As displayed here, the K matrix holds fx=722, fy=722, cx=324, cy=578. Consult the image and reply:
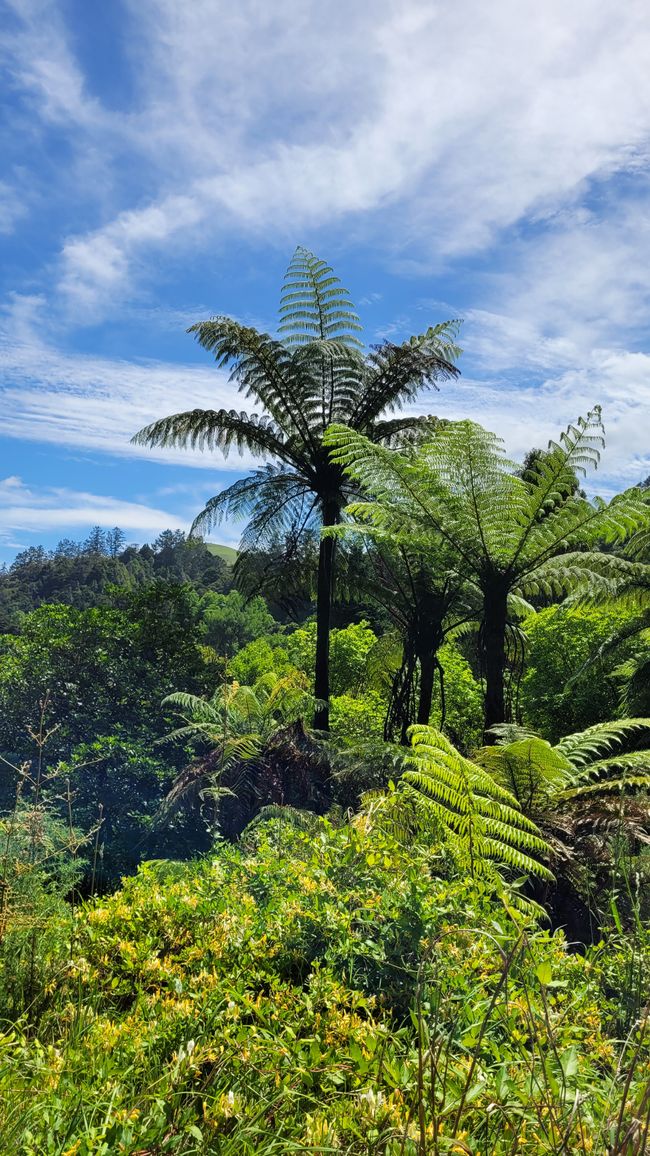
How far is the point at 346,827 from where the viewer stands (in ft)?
9.06

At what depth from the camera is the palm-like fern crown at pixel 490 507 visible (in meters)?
6.89

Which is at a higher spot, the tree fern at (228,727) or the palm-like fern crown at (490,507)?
the palm-like fern crown at (490,507)

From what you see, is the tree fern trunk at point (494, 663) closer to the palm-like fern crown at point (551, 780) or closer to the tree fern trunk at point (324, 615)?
the palm-like fern crown at point (551, 780)

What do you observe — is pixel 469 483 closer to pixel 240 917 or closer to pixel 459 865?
Result: pixel 459 865

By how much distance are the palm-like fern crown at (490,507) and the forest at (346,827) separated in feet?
0.12

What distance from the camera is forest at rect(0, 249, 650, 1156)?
1.40 m

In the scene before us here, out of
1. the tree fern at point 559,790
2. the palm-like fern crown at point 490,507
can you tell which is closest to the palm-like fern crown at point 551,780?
the tree fern at point 559,790

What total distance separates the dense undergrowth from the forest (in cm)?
1

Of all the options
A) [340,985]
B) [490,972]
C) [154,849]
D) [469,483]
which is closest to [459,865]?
[490,972]

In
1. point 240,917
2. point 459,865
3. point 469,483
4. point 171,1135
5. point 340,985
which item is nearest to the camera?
point 171,1135

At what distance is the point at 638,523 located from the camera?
7.00 metres

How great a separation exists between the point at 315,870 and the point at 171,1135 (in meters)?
1.06

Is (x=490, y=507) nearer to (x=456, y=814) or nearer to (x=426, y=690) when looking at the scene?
(x=426, y=690)

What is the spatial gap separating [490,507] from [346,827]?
483 cm
